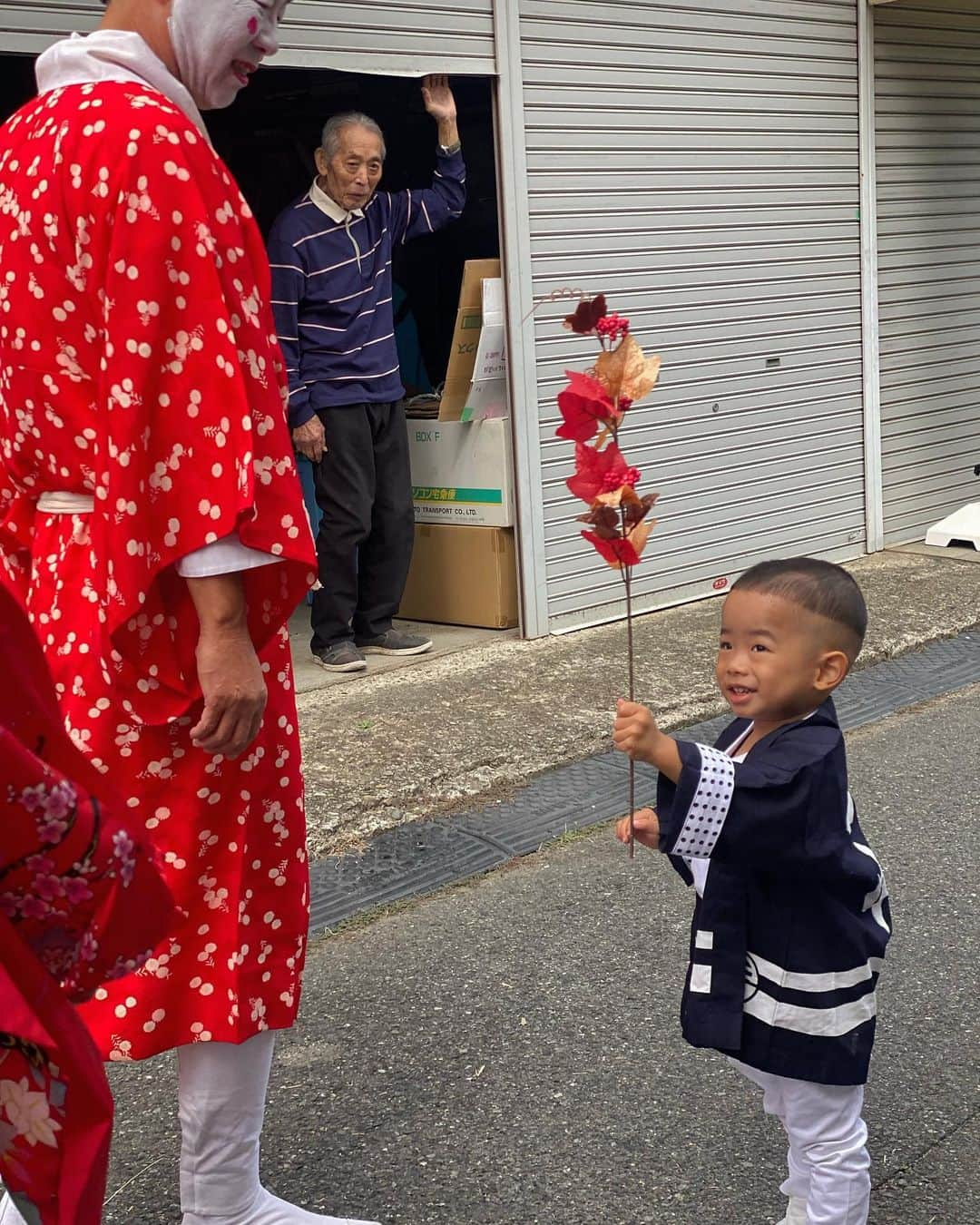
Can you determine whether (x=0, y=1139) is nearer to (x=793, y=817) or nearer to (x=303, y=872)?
(x=303, y=872)

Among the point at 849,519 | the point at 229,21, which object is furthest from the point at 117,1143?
the point at 849,519

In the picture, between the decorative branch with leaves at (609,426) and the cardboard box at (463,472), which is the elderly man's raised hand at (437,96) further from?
the decorative branch with leaves at (609,426)

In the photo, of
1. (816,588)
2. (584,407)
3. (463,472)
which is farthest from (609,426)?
(463,472)

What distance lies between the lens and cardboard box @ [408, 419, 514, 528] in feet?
20.5

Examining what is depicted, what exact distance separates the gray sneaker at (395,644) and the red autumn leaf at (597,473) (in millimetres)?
4033

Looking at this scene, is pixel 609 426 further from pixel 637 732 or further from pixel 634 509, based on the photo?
pixel 637 732

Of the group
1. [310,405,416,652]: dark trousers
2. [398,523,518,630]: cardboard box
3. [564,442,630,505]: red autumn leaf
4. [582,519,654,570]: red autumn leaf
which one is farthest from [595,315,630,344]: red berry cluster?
[398,523,518,630]: cardboard box

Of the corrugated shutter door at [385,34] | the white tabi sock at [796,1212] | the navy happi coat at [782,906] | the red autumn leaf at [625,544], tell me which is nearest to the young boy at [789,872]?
the navy happi coat at [782,906]

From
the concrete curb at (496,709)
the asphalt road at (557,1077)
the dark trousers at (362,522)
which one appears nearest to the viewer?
the asphalt road at (557,1077)

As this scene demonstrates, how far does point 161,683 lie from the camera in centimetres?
207

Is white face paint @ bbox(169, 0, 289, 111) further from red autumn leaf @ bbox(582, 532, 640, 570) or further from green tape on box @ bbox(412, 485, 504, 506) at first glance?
green tape on box @ bbox(412, 485, 504, 506)

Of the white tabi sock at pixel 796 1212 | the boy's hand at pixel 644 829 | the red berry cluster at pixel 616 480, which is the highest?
the red berry cluster at pixel 616 480

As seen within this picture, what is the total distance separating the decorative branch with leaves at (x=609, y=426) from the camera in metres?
2.11

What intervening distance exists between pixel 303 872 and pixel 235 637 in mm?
476
